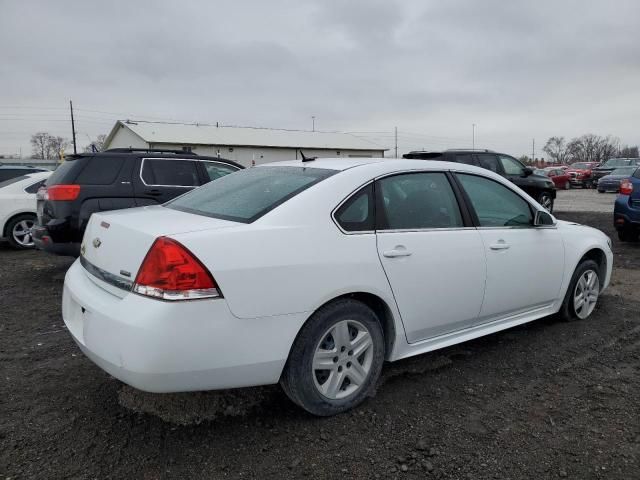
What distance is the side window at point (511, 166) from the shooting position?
12.4 metres

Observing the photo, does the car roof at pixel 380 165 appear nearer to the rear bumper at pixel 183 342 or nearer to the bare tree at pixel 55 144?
the rear bumper at pixel 183 342

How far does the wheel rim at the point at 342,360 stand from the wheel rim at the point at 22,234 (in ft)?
26.1

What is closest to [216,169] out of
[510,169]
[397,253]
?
[397,253]

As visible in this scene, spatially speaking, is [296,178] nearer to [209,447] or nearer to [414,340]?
[414,340]

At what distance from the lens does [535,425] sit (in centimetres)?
287

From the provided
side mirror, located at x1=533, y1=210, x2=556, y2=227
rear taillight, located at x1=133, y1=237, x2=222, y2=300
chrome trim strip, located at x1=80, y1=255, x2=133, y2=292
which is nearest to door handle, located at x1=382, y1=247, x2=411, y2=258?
rear taillight, located at x1=133, y1=237, x2=222, y2=300

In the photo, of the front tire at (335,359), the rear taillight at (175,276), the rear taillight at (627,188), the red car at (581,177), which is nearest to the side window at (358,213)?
the front tire at (335,359)

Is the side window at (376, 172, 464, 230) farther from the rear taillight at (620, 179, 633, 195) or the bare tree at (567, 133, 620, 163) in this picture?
the bare tree at (567, 133, 620, 163)

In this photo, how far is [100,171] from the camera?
624 centimetres

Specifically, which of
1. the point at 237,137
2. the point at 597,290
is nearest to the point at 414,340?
the point at 597,290

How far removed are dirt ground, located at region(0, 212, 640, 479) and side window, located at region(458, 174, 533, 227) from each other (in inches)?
40.3

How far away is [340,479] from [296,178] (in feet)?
5.86

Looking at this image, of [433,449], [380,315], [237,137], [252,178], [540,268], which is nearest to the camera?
[433,449]

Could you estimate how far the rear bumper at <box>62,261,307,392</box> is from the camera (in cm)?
235
